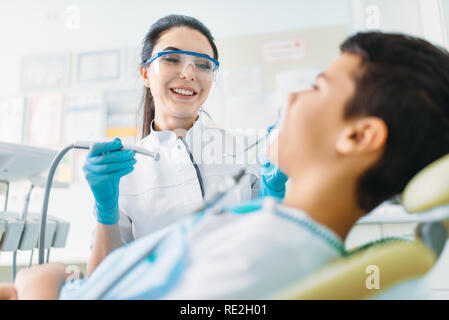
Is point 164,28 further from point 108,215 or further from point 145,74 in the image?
point 108,215

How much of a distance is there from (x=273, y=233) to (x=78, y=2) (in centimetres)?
257

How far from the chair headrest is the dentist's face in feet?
2.57

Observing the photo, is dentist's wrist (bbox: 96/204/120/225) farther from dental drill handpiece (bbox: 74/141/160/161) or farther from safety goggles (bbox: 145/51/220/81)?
safety goggles (bbox: 145/51/220/81)

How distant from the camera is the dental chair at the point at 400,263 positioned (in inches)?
17.7

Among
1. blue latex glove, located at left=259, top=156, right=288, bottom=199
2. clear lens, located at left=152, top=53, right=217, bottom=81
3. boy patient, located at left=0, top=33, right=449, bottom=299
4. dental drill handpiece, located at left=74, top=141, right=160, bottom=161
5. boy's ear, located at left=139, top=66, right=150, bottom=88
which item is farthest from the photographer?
boy's ear, located at left=139, top=66, right=150, bottom=88

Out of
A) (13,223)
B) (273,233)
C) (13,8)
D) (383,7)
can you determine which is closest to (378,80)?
(273,233)

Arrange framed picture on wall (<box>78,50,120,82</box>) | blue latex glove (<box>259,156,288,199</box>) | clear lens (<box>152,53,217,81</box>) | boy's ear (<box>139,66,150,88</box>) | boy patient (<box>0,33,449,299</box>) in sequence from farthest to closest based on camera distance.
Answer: framed picture on wall (<box>78,50,120,82</box>)
boy's ear (<box>139,66,150,88</box>)
clear lens (<box>152,53,217,81</box>)
blue latex glove (<box>259,156,288,199</box>)
boy patient (<box>0,33,449,299</box>)

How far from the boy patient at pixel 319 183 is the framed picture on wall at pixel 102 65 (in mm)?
2326

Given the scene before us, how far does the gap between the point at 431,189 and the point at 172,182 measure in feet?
2.42

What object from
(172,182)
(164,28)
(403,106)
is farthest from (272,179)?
(164,28)

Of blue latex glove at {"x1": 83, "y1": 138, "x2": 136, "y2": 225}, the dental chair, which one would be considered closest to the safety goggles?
blue latex glove at {"x1": 83, "y1": 138, "x2": 136, "y2": 225}

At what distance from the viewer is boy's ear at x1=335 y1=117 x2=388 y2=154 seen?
0.54 metres

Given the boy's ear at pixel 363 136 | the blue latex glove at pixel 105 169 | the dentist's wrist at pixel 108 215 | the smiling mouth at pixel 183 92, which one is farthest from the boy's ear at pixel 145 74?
the boy's ear at pixel 363 136

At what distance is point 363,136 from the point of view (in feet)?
1.81
